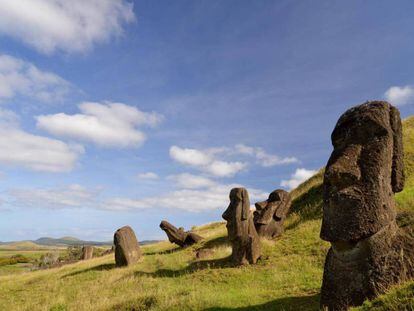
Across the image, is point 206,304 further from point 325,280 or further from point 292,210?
A: point 292,210

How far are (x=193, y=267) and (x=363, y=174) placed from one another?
13507 millimetres

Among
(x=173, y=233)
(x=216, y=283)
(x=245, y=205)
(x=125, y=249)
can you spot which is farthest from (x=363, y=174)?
(x=173, y=233)

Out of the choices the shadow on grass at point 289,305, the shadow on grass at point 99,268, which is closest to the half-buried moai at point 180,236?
the shadow on grass at point 99,268

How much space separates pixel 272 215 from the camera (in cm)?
2620

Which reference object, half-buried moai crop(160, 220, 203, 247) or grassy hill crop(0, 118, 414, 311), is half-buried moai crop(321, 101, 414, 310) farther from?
half-buried moai crop(160, 220, 203, 247)

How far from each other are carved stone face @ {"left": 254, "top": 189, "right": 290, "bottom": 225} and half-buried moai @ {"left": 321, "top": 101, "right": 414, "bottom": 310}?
50.1ft

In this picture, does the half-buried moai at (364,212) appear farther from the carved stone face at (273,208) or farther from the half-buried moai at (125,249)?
the half-buried moai at (125,249)

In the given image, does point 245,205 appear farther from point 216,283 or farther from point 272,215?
point 216,283

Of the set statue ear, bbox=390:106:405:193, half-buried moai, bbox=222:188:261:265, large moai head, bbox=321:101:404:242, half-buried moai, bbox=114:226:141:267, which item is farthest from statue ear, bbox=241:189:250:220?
statue ear, bbox=390:106:405:193

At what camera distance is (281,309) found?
37.3ft

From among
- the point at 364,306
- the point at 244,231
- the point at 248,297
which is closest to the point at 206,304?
the point at 248,297

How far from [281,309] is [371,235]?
356cm

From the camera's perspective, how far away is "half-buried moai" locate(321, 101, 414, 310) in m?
9.27

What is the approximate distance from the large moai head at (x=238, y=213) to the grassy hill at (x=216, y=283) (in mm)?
1640
